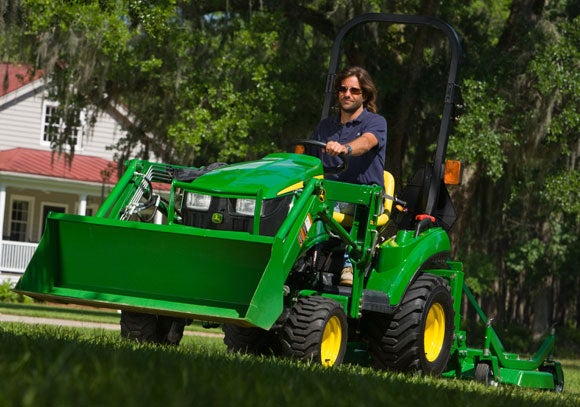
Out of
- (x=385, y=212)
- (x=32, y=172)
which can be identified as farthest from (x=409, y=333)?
(x=32, y=172)

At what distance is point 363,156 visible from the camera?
8.74 metres

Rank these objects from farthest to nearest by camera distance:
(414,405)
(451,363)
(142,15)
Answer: (142,15) < (451,363) < (414,405)

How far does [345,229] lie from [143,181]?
1.41 metres

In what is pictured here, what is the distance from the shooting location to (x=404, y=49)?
914 inches

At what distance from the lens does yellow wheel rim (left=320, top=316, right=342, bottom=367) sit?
793 cm

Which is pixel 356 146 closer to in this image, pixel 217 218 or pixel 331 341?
pixel 217 218

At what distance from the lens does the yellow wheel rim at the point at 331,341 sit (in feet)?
26.0

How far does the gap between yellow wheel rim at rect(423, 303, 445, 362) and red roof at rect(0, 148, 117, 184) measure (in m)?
25.4

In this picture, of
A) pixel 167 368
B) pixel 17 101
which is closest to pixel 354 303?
pixel 167 368

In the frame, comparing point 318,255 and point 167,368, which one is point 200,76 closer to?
point 318,255

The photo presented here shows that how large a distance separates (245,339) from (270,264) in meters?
1.49

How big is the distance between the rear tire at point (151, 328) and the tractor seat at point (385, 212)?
4.47 feet

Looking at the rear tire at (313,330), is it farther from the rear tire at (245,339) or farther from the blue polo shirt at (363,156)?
the blue polo shirt at (363,156)

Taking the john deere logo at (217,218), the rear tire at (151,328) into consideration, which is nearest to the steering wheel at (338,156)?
the john deere logo at (217,218)
